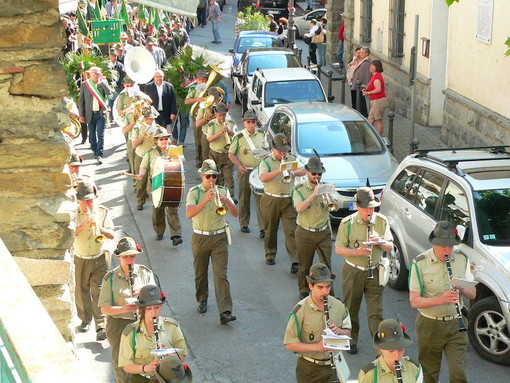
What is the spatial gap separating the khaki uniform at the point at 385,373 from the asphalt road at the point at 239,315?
2.47 meters

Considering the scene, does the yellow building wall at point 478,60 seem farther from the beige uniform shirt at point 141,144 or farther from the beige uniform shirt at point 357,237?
the beige uniform shirt at point 357,237

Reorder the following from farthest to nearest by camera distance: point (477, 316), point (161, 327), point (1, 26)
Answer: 1. point (477, 316)
2. point (161, 327)
3. point (1, 26)

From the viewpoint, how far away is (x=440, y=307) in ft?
28.7

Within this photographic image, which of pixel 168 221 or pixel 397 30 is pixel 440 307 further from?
pixel 397 30

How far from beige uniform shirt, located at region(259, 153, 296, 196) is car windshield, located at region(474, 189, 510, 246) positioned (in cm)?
350

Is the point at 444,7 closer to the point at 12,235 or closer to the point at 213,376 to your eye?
the point at 213,376

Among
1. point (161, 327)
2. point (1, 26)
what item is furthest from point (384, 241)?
point (1, 26)

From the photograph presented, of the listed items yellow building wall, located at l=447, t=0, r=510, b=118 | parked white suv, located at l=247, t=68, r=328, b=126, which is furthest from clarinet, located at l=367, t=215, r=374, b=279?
parked white suv, located at l=247, t=68, r=328, b=126

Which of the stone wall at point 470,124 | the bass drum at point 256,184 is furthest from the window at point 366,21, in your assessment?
the bass drum at point 256,184

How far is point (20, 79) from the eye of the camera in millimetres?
5805

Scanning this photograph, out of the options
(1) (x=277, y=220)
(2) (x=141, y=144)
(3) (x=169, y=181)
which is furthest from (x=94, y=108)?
(1) (x=277, y=220)

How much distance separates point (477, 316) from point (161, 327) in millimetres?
3517

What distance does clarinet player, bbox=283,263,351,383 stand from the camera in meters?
8.12

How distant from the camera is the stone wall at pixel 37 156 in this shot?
19.0 feet
